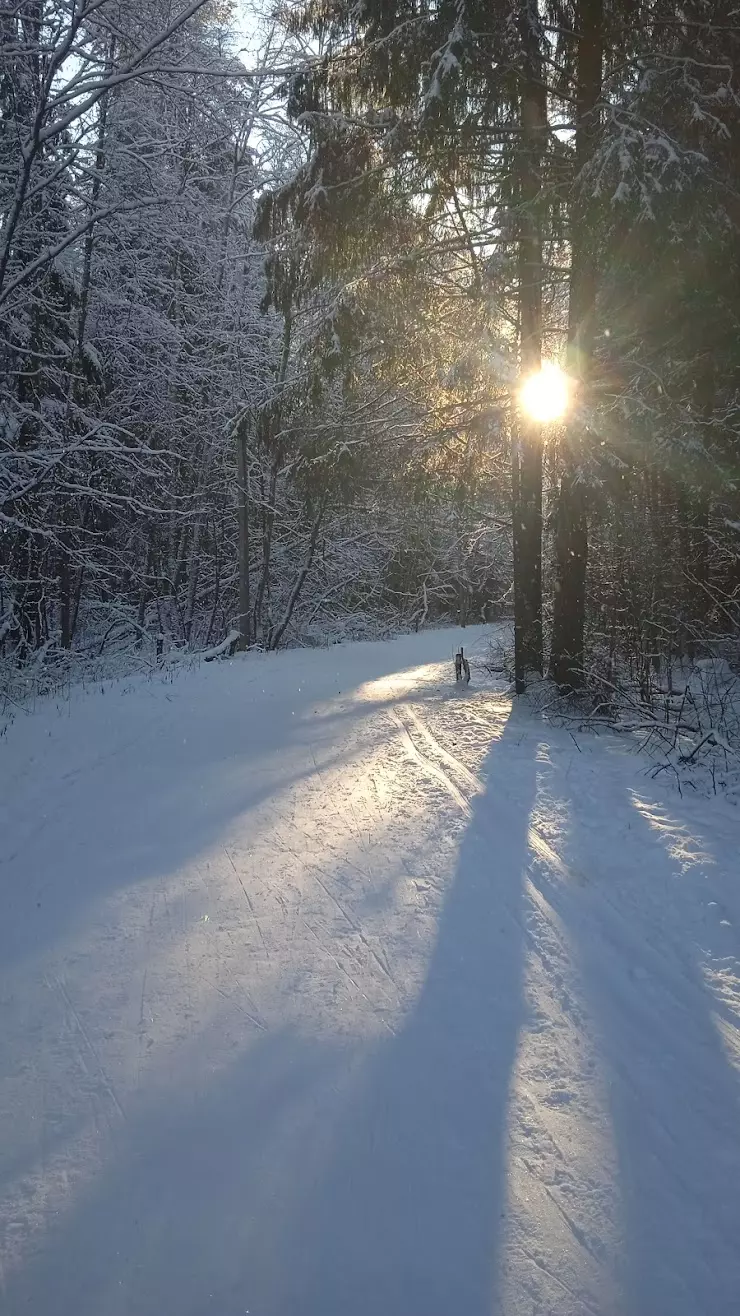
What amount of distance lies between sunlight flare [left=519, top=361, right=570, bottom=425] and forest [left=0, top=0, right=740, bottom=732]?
180 mm

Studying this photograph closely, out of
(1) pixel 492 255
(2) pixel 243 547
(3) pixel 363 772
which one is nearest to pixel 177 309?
(2) pixel 243 547

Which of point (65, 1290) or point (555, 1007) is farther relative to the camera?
point (555, 1007)

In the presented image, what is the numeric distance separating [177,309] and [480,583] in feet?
56.0

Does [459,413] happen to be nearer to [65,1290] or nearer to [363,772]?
[363,772]

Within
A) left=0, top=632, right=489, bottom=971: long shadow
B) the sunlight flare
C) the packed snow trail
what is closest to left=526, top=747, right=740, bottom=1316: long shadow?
the packed snow trail

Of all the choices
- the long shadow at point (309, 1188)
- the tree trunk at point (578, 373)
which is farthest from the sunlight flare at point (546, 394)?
the long shadow at point (309, 1188)

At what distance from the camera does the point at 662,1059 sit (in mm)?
3070

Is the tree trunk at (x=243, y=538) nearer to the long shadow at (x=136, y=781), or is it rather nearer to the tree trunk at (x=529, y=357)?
the long shadow at (x=136, y=781)

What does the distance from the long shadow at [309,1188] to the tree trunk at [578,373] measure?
20.9 ft

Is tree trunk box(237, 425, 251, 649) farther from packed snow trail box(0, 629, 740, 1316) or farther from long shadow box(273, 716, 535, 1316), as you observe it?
long shadow box(273, 716, 535, 1316)

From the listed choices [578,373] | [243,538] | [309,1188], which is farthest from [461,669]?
[309,1188]

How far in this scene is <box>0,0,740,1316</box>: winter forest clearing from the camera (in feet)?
7.92

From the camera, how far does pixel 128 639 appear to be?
19.6 m

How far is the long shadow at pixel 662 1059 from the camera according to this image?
2.22 meters
